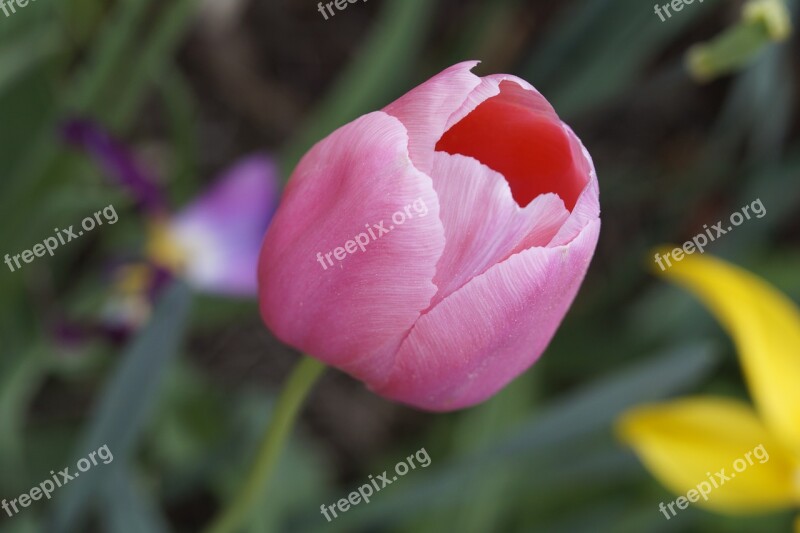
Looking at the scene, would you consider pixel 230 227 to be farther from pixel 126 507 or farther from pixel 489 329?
pixel 489 329

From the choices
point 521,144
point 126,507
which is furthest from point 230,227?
point 521,144

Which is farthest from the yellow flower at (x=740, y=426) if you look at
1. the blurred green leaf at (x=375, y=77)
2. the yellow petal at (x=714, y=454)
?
the blurred green leaf at (x=375, y=77)

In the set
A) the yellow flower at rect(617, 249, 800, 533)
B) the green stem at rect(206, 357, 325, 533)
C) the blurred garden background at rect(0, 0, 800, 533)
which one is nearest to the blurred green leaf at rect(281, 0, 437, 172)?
the blurred garden background at rect(0, 0, 800, 533)

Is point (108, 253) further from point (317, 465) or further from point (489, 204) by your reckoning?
point (489, 204)

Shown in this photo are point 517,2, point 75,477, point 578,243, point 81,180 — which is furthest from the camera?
point 517,2

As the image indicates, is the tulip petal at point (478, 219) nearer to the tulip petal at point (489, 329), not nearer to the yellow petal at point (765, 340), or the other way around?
the tulip petal at point (489, 329)

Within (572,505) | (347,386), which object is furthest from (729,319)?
(347,386)
